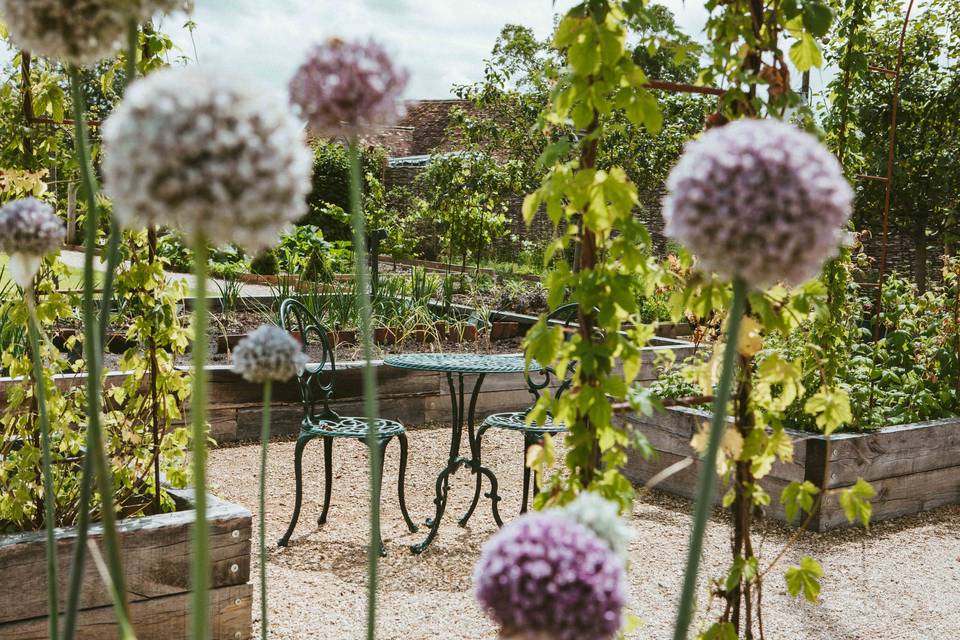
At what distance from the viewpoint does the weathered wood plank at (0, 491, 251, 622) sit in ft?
7.27

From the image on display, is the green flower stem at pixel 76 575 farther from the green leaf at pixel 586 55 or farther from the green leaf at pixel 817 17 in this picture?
the green leaf at pixel 817 17

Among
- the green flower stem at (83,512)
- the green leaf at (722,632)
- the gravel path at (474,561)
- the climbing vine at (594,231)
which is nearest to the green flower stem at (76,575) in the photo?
Answer: the green flower stem at (83,512)

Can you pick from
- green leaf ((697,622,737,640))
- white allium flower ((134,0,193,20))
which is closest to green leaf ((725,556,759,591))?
green leaf ((697,622,737,640))

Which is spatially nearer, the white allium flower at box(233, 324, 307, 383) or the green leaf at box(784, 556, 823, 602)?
the white allium flower at box(233, 324, 307, 383)

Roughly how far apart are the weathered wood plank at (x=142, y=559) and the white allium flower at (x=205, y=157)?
189 cm

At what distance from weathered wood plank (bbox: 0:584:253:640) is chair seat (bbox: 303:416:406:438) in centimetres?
92

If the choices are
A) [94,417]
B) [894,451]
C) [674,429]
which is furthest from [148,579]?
[894,451]

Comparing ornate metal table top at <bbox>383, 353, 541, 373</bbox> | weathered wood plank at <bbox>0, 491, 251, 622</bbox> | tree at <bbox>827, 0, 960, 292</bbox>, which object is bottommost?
weathered wood plank at <bbox>0, 491, 251, 622</bbox>

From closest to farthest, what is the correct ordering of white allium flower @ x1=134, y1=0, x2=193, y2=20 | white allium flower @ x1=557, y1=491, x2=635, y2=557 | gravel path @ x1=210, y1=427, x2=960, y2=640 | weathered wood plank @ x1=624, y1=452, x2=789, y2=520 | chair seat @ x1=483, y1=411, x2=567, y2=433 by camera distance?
white allium flower @ x1=557, y1=491, x2=635, y2=557 < white allium flower @ x1=134, y1=0, x2=193, y2=20 < gravel path @ x1=210, y1=427, x2=960, y2=640 < chair seat @ x1=483, y1=411, x2=567, y2=433 < weathered wood plank @ x1=624, y1=452, x2=789, y2=520

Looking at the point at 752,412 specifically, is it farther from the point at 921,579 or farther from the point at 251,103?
the point at 921,579

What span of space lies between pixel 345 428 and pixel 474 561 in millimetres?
738

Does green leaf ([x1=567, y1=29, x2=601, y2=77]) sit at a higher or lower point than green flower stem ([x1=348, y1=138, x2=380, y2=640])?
higher

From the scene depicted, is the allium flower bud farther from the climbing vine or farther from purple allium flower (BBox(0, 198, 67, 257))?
the climbing vine

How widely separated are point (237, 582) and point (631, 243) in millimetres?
1646
